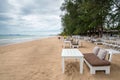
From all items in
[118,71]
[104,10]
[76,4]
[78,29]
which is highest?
[76,4]

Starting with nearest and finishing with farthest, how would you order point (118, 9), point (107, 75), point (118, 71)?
point (107, 75)
point (118, 71)
point (118, 9)

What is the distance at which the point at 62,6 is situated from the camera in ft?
106

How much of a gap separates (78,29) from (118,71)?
23.8 m

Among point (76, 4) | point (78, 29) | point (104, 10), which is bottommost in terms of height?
point (78, 29)

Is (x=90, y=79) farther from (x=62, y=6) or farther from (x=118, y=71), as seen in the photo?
(x=62, y=6)

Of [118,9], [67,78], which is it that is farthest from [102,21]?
[67,78]

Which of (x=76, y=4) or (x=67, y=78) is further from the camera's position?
(x=76, y=4)

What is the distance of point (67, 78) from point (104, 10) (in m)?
13.8

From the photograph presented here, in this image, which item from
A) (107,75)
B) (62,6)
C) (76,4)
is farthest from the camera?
(62,6)

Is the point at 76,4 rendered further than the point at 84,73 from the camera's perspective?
Yes

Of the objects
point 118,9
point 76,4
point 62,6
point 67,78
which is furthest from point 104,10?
point 62,6

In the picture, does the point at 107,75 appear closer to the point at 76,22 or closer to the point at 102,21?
the point at 102,21

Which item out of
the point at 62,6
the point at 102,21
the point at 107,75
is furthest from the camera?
the point at 62,6

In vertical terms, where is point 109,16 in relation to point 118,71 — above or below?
above
